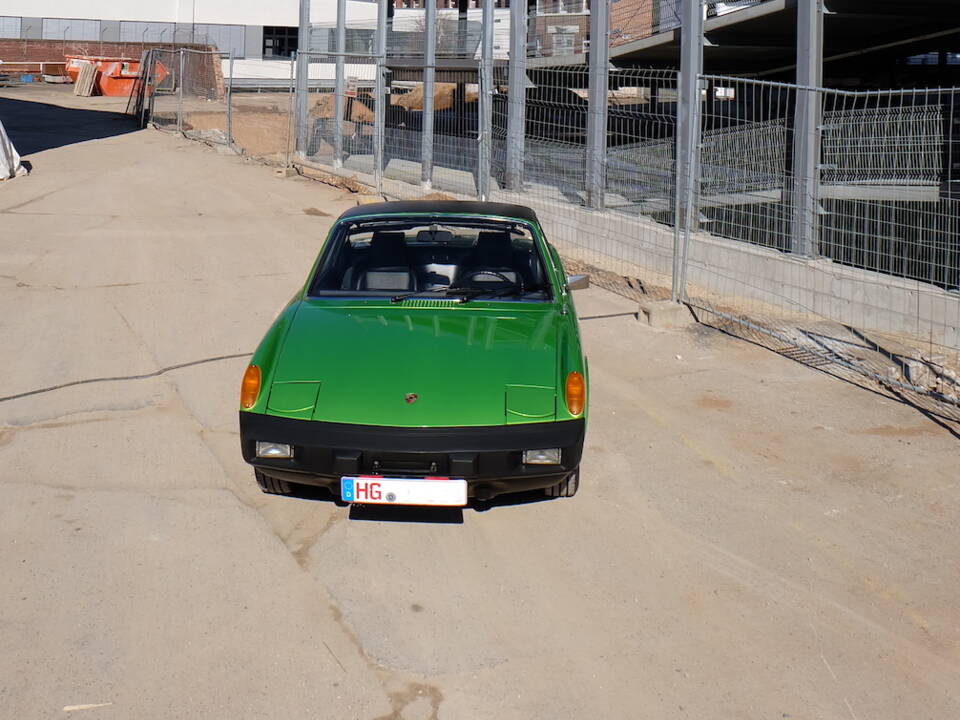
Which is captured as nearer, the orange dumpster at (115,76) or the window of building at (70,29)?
the orange dumpster at (115,76)

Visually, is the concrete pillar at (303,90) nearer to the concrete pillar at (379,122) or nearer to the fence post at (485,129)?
the concrete pillar at (379,122)

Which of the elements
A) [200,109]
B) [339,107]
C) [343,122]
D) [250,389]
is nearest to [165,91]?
[200,109]

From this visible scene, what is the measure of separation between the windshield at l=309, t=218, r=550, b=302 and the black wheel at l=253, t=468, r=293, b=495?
56.4 inches

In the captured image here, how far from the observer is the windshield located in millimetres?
6102

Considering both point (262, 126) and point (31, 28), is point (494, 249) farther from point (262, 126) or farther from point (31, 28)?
point (31, 28)

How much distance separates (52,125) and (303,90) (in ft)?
23.4

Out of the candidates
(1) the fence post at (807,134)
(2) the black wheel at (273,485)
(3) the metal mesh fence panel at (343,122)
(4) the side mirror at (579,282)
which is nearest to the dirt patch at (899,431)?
(4) the side mirror at (579,282)

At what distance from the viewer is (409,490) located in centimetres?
465

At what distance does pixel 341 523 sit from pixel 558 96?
14.2 metres

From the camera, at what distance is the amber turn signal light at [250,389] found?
16.3 ft

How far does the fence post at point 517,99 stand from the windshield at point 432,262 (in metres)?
8.82

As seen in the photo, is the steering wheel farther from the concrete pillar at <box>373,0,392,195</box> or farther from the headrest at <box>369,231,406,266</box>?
the concrete pillar at <box>373,0,392,195</box>

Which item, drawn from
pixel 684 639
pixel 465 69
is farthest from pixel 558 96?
pixel 684 639

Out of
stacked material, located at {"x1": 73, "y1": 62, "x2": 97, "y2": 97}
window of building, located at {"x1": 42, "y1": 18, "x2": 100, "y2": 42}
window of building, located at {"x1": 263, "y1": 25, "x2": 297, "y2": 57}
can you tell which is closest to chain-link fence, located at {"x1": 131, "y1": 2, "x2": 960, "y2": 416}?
stacked material, located at {"x1": 73, "y1": 62, "x2": 97, "y2": 97}
